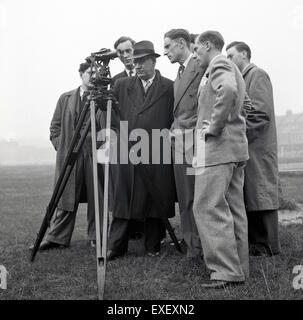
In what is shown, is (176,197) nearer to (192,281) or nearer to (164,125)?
(164,125)

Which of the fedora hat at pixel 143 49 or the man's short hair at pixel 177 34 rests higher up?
the man's short hair at pixel 177 34

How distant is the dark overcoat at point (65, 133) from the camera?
6652 millimetres

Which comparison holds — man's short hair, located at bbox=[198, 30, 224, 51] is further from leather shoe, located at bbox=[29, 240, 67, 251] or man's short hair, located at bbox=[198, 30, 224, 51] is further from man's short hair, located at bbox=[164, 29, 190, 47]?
leather shoe, located at bbox=[29, 240, 67, 251]

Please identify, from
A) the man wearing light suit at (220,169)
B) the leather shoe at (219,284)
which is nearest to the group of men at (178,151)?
the man wearing light suit at (220,169)

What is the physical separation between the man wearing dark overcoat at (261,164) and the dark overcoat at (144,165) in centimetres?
89

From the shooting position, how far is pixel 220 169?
4.46 metres

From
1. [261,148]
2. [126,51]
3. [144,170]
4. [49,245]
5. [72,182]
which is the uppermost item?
[126,51]

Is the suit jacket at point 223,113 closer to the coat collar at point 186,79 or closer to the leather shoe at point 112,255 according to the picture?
the coat collar at point 186,79

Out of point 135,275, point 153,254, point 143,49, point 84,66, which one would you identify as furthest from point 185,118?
point 84,66

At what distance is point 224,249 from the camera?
4.44 metres

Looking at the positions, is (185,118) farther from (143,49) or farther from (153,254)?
(153,254)

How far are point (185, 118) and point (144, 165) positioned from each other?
2.35ft

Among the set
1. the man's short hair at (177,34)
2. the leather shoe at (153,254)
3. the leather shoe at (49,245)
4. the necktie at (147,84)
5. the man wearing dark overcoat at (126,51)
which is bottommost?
the leather shoe at (49,245)

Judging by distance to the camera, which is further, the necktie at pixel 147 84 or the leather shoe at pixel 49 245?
the leather shoe at pixel 49 245
